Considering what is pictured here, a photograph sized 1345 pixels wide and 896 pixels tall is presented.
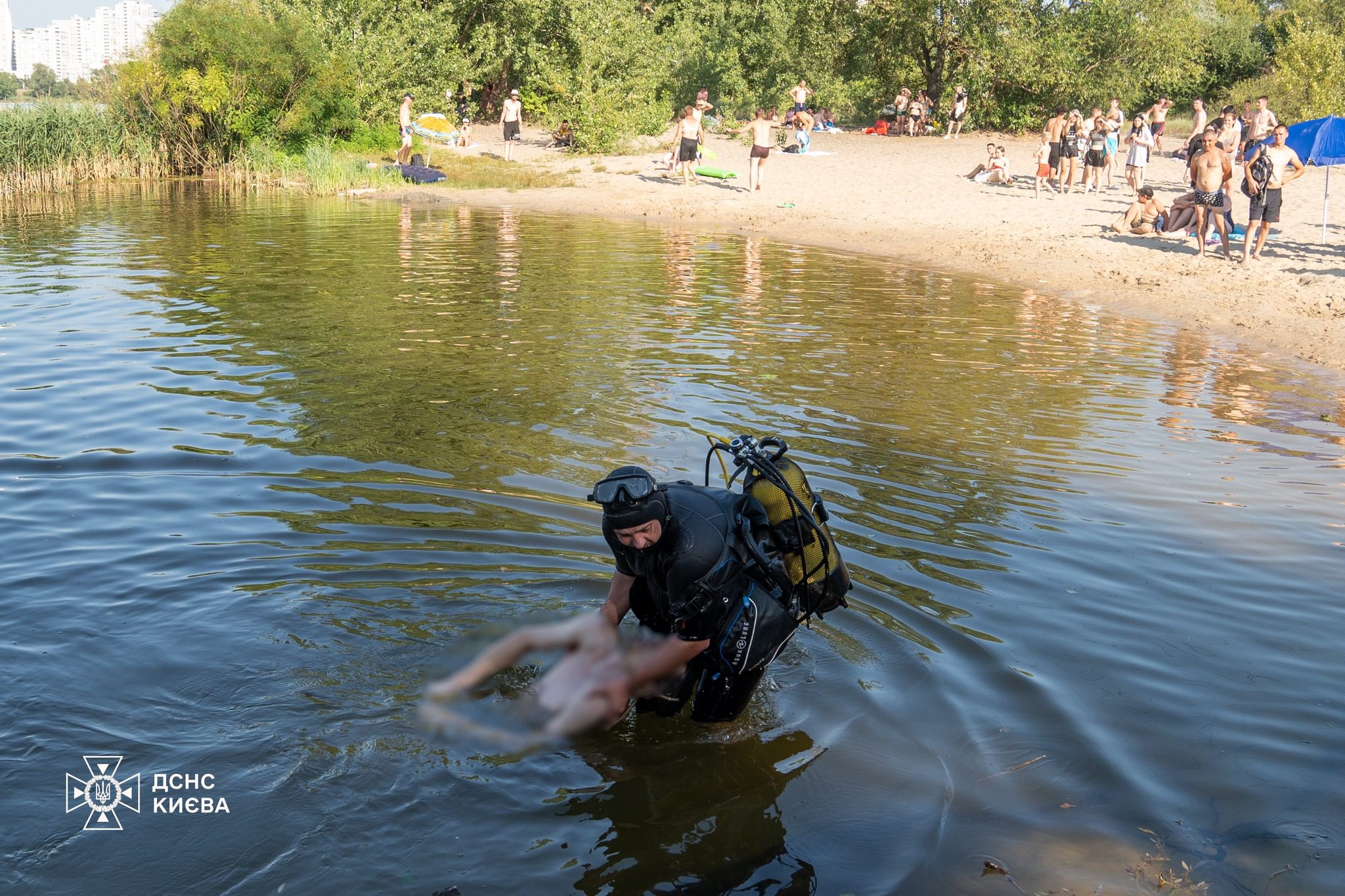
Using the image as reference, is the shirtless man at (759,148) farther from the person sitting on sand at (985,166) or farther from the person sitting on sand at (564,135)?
the person sitting on sand at (564,135)

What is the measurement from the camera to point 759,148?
26172 mm

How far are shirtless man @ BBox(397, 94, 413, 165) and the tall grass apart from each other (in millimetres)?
6814

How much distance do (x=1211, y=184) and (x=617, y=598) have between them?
16107mm

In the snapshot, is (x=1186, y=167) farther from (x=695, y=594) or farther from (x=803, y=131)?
(x=695, y=594)

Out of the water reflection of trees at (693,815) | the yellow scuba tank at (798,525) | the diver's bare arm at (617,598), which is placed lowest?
the water reflection of trees at (693,815)

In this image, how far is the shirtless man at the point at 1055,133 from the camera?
24203 millimetres

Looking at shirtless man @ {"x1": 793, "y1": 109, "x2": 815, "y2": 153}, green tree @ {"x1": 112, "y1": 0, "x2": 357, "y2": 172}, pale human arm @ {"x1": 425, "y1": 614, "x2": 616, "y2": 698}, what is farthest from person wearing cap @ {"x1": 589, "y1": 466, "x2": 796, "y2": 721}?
green tree @ {"x1": 112, "y1": 0, "x2": 357, "y2": 172}

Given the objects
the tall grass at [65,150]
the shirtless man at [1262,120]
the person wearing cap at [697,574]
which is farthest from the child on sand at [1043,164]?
the tall grass at [65,150]

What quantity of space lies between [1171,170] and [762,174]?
10.4 metres

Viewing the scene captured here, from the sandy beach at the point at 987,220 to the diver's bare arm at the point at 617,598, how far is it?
37.8 ft

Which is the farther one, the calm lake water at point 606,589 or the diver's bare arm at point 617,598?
the diver's bare arm at point 617,598

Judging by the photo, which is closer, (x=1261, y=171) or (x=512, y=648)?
(x=512, y=648)

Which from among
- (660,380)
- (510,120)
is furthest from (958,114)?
(660,380)

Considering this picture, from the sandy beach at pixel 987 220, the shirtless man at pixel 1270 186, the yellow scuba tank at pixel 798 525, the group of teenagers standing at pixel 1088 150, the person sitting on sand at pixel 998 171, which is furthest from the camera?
the person sitting on sand at pixel 998 171
